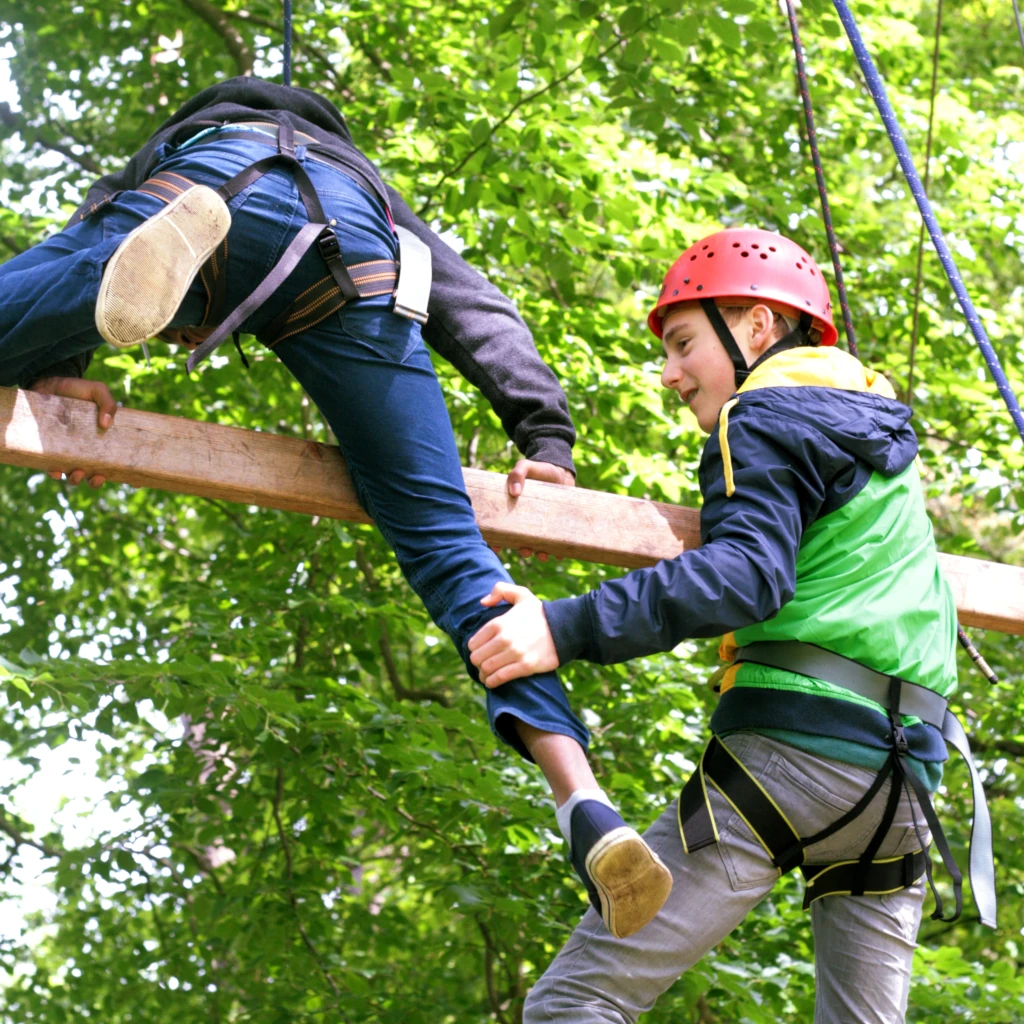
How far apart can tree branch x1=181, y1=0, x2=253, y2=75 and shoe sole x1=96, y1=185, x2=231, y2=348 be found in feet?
15.5

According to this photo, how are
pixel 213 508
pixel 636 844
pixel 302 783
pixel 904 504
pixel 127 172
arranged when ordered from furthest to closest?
pixel 213 508 → pixel 302 783 → pixel 127 172 → pixel 904 504 → pixel 636 844

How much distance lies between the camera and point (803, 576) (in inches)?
83.8

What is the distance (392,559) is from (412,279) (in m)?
3.30

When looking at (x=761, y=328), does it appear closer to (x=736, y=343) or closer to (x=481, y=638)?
(x=736, y=343)

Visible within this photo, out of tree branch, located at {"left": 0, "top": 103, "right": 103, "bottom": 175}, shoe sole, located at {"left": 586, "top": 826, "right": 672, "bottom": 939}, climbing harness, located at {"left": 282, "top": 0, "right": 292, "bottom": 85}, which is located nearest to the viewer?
shoe sole, located at {"left": 586, "top": 826, "right": 672, "bottom": 939}

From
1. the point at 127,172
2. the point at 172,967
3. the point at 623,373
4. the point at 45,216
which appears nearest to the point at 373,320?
the point at 127,172

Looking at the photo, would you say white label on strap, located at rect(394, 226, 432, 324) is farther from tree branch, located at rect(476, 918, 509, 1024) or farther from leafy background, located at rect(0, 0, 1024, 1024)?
tree branch, located at rect(476, 918, 509, 1024)

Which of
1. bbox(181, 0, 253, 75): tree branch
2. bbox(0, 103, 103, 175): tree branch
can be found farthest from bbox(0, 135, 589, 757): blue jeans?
bbox(0, 103, 103, 175): tree branch

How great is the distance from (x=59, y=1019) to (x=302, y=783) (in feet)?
6.40

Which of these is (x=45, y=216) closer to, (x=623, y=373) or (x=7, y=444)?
(x=623, y=373)

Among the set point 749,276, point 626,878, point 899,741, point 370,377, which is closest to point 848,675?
point 899,741

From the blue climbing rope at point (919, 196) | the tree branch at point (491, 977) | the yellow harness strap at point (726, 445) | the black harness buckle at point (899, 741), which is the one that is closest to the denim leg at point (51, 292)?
the yellow harness strap at point (726, 445)

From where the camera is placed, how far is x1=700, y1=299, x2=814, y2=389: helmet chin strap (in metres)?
2.47

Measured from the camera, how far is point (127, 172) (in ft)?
8.15
